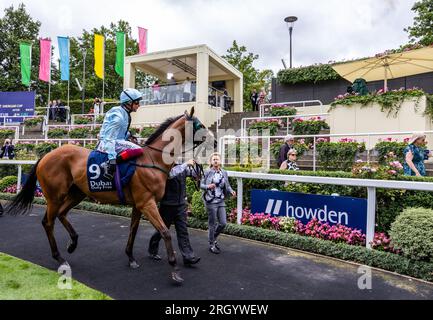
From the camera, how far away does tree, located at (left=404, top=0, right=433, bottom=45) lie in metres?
22.2

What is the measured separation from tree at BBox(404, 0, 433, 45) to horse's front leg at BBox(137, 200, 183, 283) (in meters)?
24.9

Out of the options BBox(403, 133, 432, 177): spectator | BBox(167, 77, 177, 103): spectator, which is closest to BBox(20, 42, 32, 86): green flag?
BBox(167, 77, 177, 103): spectator

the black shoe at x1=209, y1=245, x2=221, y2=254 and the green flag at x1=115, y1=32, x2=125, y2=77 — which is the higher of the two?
the green flag at x1=115, y1=32, x2=125, y2=77

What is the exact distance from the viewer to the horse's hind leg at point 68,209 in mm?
4773

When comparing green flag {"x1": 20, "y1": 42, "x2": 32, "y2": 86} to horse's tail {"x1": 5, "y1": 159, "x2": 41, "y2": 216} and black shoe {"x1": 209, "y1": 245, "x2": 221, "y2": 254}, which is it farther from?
black shoe {"x1": 209, "y1": 245, "x2": 221, "y2": 254}

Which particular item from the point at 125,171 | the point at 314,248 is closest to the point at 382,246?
the point at 314,248

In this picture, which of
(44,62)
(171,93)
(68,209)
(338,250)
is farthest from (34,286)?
(44,62)

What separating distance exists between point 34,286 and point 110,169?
5.22ft

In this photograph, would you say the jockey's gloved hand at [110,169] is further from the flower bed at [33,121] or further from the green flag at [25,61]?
the green flag at [25,61]

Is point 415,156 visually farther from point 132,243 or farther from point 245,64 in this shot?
point 245,64

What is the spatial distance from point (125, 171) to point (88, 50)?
3410 centimetres

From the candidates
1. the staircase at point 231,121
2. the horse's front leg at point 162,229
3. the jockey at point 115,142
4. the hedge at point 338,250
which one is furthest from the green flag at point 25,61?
the horse's front leg at point 162,229

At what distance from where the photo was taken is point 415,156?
19.3 feet
